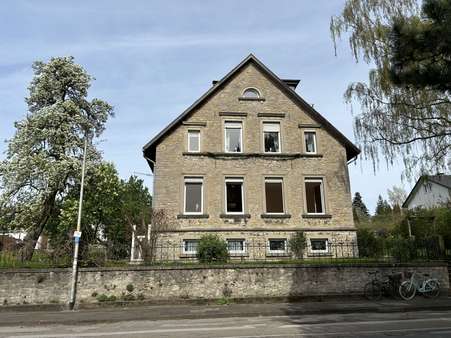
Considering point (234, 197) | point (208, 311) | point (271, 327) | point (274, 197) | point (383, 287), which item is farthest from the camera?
point (274, 197)

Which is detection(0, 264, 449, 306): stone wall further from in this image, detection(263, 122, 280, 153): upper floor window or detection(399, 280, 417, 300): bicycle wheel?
detection(263, 122, 280, 153): upper floor window

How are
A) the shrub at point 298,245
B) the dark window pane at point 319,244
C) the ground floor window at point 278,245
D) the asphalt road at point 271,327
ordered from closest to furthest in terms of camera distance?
1. the asphalt road at point 271,327
2. the shrub at point 298,245
3. the ground floor window at point 278,245
4. the dark window pane at point 319,244

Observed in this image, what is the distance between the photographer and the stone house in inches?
839

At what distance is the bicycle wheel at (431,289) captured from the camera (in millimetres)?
15211

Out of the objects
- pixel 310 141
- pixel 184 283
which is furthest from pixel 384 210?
pixel 184 283

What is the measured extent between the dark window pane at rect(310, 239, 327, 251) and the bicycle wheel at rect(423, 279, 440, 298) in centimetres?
669

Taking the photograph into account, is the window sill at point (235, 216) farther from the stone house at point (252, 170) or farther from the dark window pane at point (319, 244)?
the dark window pane at point (319, 244)

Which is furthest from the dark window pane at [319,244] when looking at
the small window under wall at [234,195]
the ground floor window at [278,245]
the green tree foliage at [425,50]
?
the green tree foliage at [425,50]

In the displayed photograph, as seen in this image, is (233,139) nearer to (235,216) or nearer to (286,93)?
(286,93)

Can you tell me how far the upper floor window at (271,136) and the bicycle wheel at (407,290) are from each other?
1063 cm

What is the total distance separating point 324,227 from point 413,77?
1185cm

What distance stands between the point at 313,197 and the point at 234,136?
224 inches

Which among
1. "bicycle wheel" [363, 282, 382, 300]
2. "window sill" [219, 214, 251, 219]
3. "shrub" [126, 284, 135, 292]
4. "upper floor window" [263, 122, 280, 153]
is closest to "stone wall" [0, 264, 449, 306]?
"shrub" [126, 284, 135, 292]

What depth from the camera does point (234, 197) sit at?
2231cm
